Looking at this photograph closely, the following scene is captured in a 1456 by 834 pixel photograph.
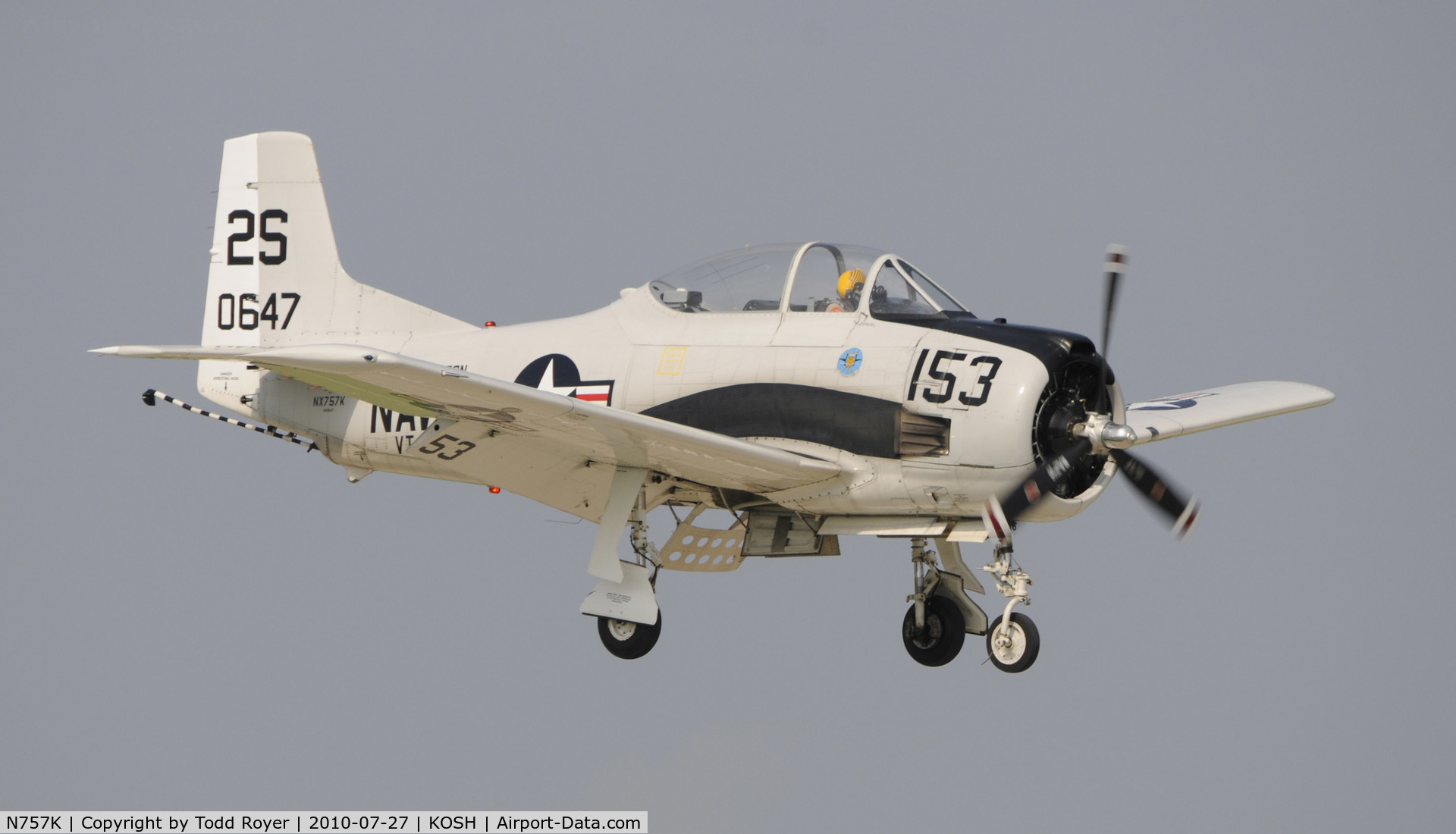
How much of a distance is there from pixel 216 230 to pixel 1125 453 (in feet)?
32.9

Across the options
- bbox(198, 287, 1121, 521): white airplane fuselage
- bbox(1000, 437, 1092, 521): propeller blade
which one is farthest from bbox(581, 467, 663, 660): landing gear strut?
bbox(1000, 437, 1092, 521): propeller blade

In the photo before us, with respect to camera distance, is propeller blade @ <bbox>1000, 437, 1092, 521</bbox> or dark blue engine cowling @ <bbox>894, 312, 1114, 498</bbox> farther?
dark blue engine cowling @ <bbox>894, 312, 1114, 498</bbox>

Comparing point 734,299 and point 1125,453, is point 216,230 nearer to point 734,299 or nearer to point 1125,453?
point 734,299

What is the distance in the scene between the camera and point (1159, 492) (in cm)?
1408

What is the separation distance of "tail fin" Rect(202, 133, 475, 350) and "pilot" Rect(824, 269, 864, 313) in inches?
221

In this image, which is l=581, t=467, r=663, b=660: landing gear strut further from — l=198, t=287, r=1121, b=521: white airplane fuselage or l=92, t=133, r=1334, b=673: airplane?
l=198, t=287, r=1121, b=521: white airplane fuselage

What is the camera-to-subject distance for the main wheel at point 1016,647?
14156 mm

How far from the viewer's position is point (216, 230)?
18.6 metres

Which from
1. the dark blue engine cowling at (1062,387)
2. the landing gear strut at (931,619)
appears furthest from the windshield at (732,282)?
the landing gear strut at (931,619)

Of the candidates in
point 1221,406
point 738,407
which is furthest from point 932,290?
point 1221,406

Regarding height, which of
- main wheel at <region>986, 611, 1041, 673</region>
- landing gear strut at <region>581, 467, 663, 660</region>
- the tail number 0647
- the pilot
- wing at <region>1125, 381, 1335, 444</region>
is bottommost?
main wheel at <region>986, 611, 1041, 673</region>

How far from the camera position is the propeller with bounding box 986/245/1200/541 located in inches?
534

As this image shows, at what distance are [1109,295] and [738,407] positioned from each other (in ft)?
10.7


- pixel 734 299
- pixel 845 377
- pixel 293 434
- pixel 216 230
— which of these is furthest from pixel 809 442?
pixel 216 230
